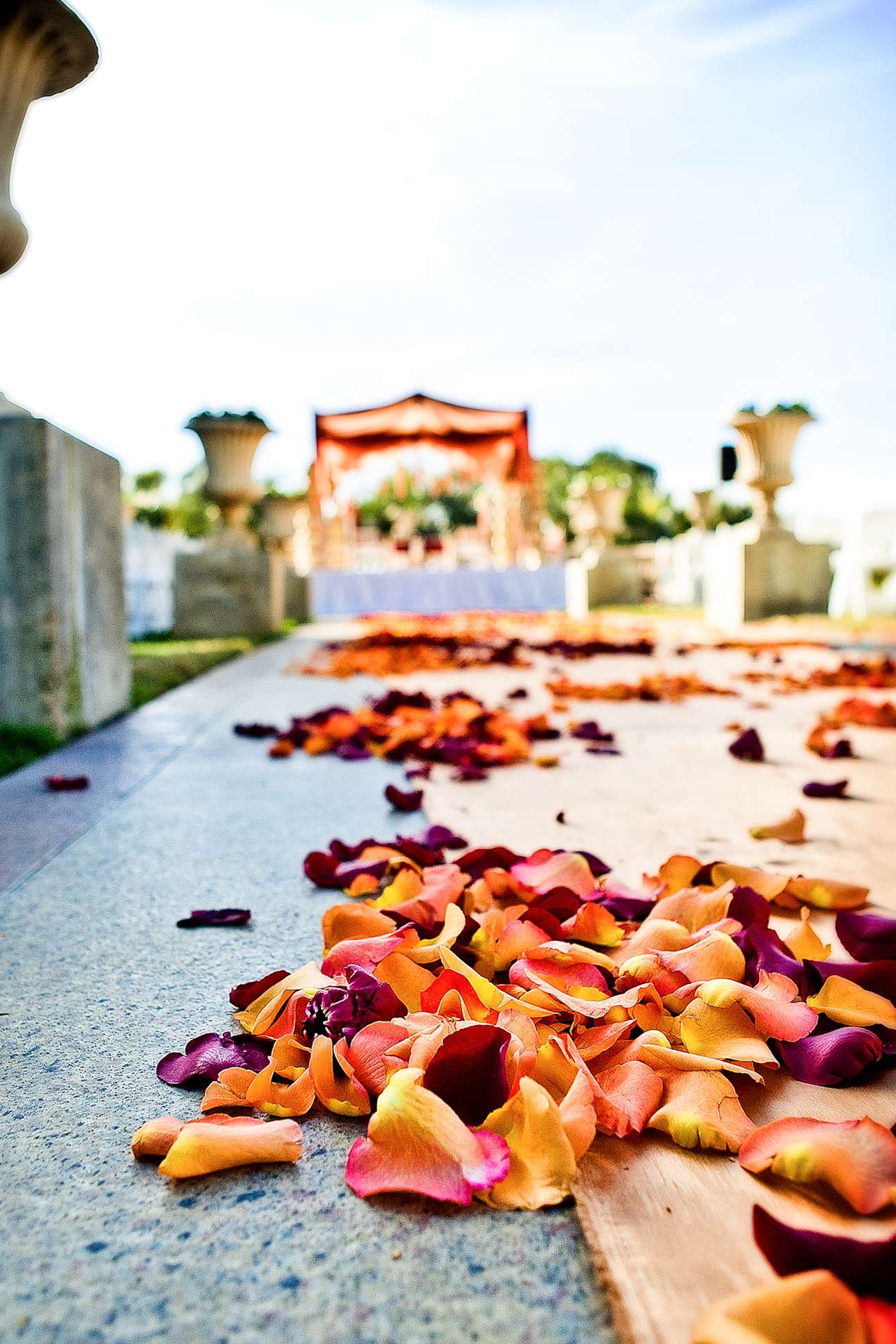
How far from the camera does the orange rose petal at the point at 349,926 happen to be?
1.21 meters

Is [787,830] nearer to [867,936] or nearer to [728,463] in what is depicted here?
[867,936]

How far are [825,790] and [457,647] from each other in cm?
487

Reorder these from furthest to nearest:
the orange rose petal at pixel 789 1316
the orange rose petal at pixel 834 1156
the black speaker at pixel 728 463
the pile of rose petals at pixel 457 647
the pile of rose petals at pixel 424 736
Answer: the black speaker at pixel 728 463 → the pile of rose petals at pixel 457 647 → the pile of rose petals at pixel 424 736 → the orange rose petal at pixel 834 1156 → the orange rose petal at pixel 789 1316

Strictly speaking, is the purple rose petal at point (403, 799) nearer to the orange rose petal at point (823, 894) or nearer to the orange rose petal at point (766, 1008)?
the orange rose petal at point (823, 894)

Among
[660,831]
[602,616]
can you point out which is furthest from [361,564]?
[660,831]

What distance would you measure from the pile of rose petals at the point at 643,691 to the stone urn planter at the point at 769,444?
16.7 feet

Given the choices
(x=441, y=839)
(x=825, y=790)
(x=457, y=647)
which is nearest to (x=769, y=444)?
(x=457, y=647)

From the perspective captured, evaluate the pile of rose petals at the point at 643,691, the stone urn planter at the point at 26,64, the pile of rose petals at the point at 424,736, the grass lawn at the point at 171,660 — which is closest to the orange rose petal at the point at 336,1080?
the pile of rose petals at the point at 424,736

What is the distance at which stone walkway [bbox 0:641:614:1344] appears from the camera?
62 centimetres

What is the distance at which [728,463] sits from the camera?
13.0m

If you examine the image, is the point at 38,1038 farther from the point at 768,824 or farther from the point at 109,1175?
the point at 768,824

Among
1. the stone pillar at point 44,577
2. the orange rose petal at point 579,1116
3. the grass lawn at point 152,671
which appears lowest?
the orange rose petal at point 579,1116

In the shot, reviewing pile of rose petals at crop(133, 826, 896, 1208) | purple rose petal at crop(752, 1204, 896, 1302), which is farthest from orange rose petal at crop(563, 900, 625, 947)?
purple rose petal at crop(752, 1204, 896, 1302)

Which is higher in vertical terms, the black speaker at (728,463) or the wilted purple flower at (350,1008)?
the black speaker at (728,463)
